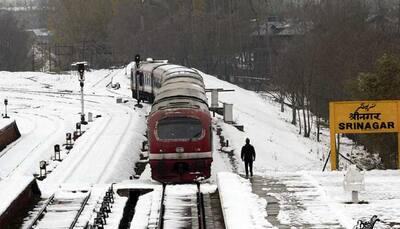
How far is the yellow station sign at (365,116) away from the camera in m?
22.2

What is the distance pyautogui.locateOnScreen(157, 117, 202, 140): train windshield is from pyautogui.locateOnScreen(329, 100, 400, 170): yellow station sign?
5.20m

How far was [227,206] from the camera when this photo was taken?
56.7 ft

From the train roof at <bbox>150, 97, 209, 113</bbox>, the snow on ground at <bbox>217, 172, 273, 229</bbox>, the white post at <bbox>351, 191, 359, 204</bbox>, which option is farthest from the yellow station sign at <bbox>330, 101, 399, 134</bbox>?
the train roof at <bbox>150, 97, 209, 113</bbox>

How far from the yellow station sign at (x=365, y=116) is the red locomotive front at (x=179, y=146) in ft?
16.5

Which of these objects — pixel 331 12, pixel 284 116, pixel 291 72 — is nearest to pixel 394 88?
pixel 291 72

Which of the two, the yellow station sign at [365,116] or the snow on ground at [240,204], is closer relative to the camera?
the snow on ground at [240,204]

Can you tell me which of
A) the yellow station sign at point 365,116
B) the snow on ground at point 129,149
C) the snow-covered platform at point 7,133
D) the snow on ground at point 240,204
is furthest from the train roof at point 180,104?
the snow-covered platform at point 7,133

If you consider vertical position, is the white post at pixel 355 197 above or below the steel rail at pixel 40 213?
above

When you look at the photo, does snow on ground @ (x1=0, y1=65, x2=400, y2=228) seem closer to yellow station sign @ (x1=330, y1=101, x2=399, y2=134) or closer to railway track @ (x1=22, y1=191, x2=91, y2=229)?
railway track @ (x1=22, y1=191, x2=91, y2=229)

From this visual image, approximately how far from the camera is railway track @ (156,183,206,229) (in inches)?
691

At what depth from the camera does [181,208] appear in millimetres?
19094

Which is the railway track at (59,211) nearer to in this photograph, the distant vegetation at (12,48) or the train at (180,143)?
the train at (180,143)

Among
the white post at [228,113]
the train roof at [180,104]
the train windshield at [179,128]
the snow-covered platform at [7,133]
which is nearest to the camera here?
the train windshield at [179,128]

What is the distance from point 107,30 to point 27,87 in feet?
94.4
